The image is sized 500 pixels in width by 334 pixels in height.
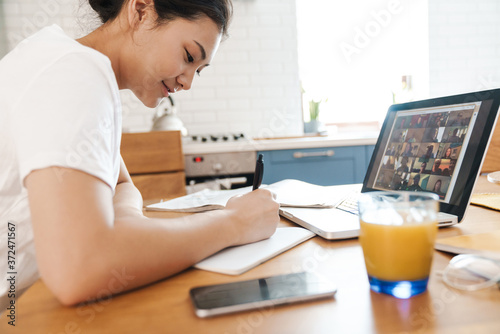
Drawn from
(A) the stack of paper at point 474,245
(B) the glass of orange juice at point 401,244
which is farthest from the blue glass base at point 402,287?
(A) the stack of paper at point 474,245

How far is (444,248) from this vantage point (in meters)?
0.65

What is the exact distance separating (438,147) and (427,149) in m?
0.03

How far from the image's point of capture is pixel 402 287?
500 millimetres

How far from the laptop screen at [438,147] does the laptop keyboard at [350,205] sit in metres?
0.05

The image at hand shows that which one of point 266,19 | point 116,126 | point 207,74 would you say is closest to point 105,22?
point 116,126

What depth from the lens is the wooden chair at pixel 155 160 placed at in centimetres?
255

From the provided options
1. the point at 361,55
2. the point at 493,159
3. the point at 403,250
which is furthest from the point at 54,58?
the point at 361,55

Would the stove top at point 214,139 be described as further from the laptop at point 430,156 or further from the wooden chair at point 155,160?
the laptop at point 430,156

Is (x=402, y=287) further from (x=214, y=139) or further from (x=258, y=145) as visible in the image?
(x=214, y=139)

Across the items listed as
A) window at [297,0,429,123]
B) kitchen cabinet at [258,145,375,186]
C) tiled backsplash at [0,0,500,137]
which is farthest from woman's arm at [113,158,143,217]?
window at [297,0,429,123]

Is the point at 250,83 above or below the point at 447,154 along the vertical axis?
above

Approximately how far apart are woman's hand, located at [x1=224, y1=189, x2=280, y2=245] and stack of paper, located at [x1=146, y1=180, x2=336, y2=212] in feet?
0.79

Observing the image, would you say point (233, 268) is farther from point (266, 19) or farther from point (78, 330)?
point (266, 19)

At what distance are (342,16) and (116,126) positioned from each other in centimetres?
305
